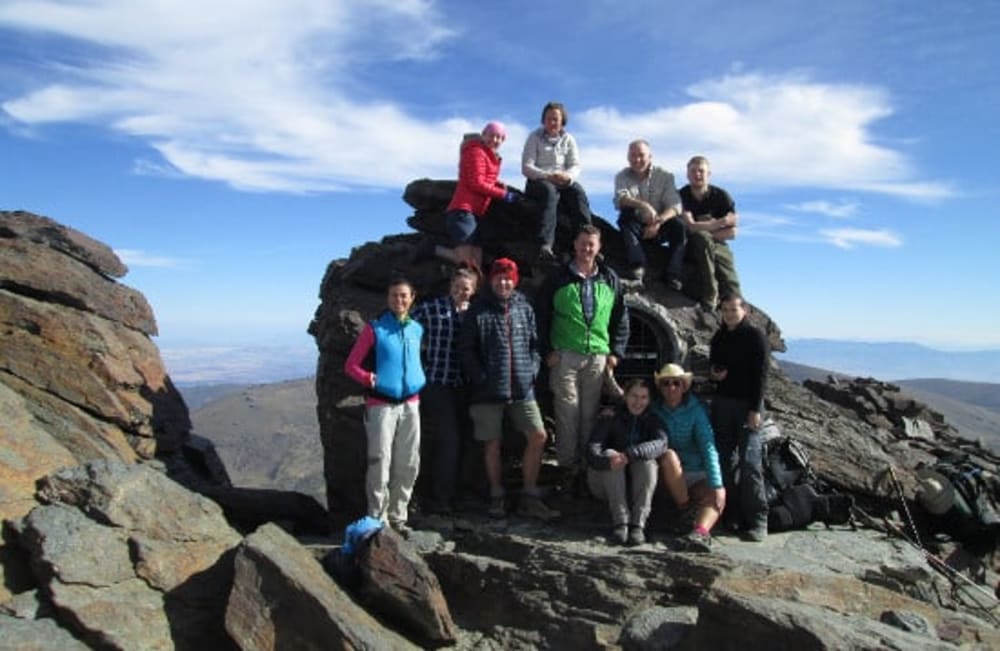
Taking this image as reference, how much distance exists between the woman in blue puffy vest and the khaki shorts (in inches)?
41.9

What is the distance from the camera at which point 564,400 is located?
11477mm

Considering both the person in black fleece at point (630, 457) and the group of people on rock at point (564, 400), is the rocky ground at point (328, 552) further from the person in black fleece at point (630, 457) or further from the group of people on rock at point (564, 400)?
the group of people on rock at point (564, 400)

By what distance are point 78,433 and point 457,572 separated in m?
7.05

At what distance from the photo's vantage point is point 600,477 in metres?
10.9

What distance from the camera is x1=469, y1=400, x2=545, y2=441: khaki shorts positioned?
1145cm

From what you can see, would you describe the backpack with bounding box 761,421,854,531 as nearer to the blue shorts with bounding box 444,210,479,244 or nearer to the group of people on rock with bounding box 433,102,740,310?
the group of people on rock with bounding box 433,102,740,310

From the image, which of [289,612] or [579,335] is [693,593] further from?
[289,612]

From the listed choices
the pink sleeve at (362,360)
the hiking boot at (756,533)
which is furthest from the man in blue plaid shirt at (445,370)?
Result: the hiking boot at (756,533)

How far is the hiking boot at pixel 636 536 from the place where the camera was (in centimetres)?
1054

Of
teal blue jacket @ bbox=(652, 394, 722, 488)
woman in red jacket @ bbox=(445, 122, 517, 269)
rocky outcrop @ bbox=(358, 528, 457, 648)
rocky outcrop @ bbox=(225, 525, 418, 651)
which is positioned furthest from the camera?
woman in red jacket @ bbox=(445, 122, 517, 269)

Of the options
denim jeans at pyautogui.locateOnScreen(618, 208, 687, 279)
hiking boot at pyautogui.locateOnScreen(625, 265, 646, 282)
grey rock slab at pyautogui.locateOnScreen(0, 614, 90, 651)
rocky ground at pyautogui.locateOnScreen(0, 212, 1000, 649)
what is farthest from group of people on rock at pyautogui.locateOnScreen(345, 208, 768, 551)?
grey rock slab at pyautogui.locateOnScreen(0, 614, 90, 651)

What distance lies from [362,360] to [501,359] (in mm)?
2101

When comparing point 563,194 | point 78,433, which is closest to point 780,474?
point 563,194

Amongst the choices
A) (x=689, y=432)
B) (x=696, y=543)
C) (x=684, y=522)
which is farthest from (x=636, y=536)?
(x=689, y=432)
